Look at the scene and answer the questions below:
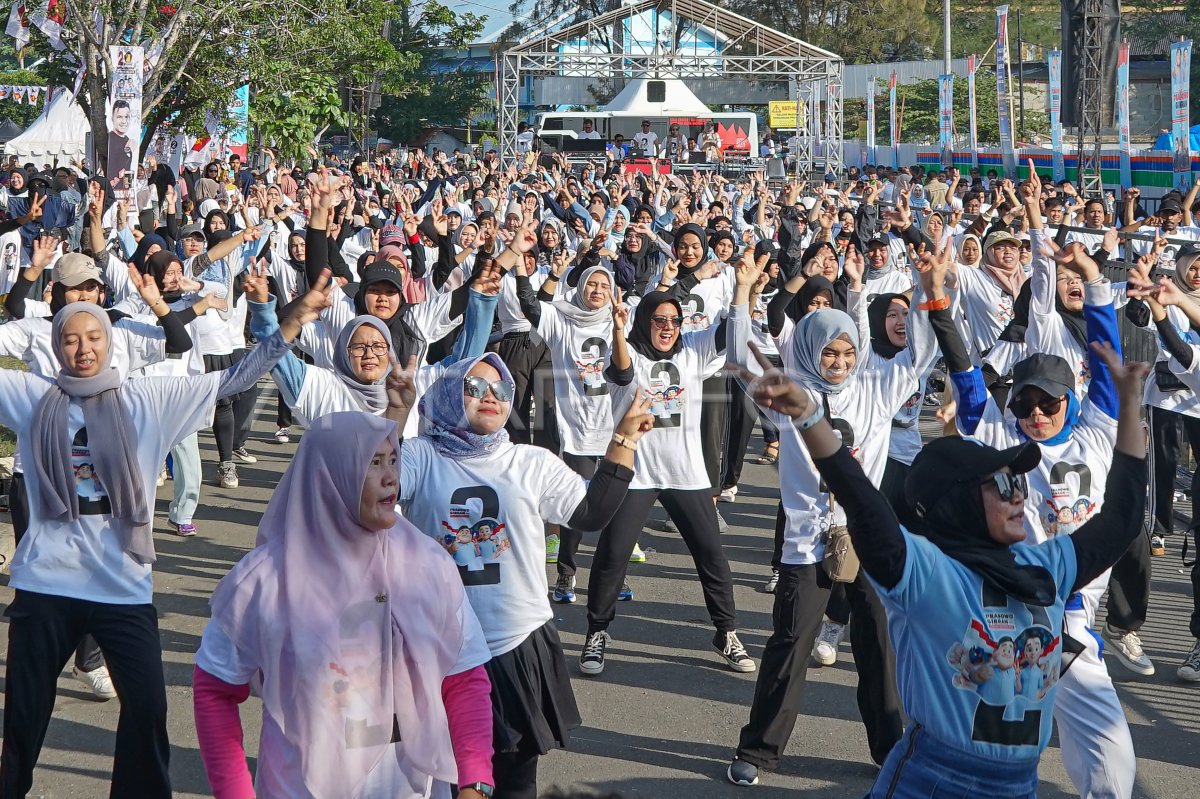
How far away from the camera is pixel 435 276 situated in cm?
1030

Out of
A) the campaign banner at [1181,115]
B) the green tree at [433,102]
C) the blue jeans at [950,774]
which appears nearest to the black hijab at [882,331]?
the blue jeans at [950,774]

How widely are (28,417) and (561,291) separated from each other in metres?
5.46

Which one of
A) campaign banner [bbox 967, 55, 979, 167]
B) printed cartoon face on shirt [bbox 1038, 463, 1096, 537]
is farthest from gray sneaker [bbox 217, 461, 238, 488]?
campaign banner [bbox 967, 55, 979, 167]

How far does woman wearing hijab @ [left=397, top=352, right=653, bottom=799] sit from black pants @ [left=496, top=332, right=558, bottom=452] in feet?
15.8

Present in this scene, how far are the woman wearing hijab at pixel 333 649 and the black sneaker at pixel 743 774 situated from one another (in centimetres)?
233

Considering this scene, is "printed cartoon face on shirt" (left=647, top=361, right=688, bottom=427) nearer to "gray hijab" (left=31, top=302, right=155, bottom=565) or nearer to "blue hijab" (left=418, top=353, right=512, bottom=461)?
"blue hijab" (left=418, top=353, right=512, bottom=461)

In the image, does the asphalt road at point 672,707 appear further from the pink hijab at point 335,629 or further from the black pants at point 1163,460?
the pink hijab at point 335,629

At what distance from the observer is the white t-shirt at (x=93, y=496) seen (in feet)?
15.1

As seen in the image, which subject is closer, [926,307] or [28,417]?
[28,417]

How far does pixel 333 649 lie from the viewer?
10.4 ft

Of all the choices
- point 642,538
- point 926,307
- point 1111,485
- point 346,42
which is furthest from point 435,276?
point 346,42

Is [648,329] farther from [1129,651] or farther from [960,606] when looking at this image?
[960,606]

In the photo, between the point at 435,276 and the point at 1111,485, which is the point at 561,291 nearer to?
the point at 435,276

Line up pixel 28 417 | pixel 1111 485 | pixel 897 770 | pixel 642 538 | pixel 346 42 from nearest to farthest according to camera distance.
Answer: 1. pixel 897 770
2. pixel 1111 485
3. pixel 28 417
4. pixel 642 538
5. pixel 346 42
